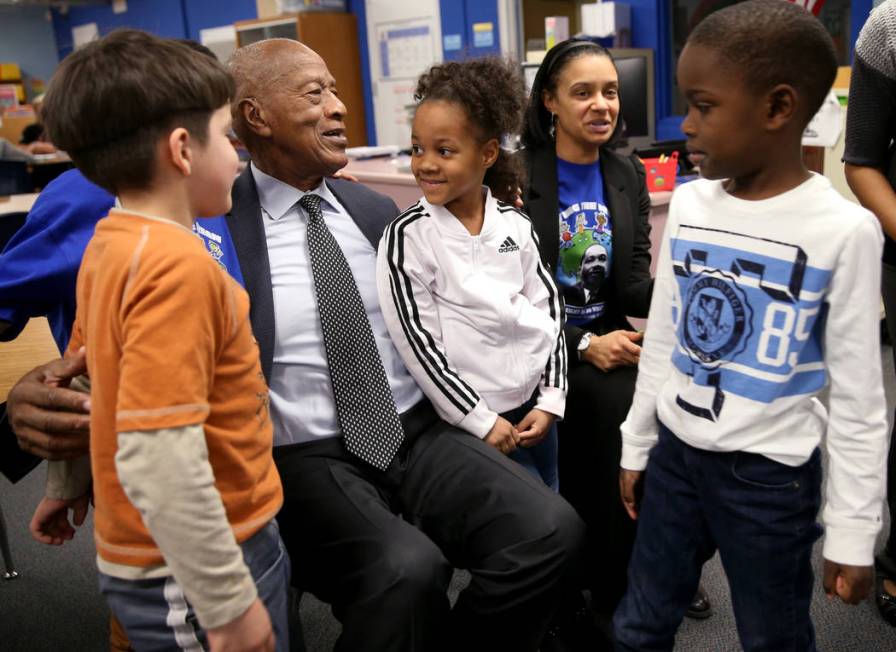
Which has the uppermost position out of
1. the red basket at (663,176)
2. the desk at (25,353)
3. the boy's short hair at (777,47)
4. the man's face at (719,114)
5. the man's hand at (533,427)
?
the boy's short hair at (777,47)

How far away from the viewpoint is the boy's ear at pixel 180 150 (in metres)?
0.88

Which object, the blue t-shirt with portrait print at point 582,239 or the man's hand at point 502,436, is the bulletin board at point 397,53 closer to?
the blue t-shirt with portrait print at point 582,239

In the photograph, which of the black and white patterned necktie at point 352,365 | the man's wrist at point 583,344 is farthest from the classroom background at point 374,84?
the man's wrist at point 583,344

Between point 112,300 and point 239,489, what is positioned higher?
point 112,300

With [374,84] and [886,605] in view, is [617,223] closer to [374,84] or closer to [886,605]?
[886,605]

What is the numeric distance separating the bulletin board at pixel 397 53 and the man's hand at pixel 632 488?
191 inches

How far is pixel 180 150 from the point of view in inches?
35.0

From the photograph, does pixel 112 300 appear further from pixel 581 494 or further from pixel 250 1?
pixel 250 1

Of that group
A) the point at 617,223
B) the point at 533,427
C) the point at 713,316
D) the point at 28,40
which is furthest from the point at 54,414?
the point at 28,40

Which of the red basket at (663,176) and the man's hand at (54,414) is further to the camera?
the red basket at (663,176)

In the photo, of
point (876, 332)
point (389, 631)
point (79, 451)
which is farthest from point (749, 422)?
point (79, 451)

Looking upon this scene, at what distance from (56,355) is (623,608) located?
3.72 feet

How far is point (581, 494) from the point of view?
1669 mm

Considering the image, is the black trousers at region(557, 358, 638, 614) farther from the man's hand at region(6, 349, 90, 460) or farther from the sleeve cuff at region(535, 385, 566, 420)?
the man's hand at region(6, 349, 90, 460)
